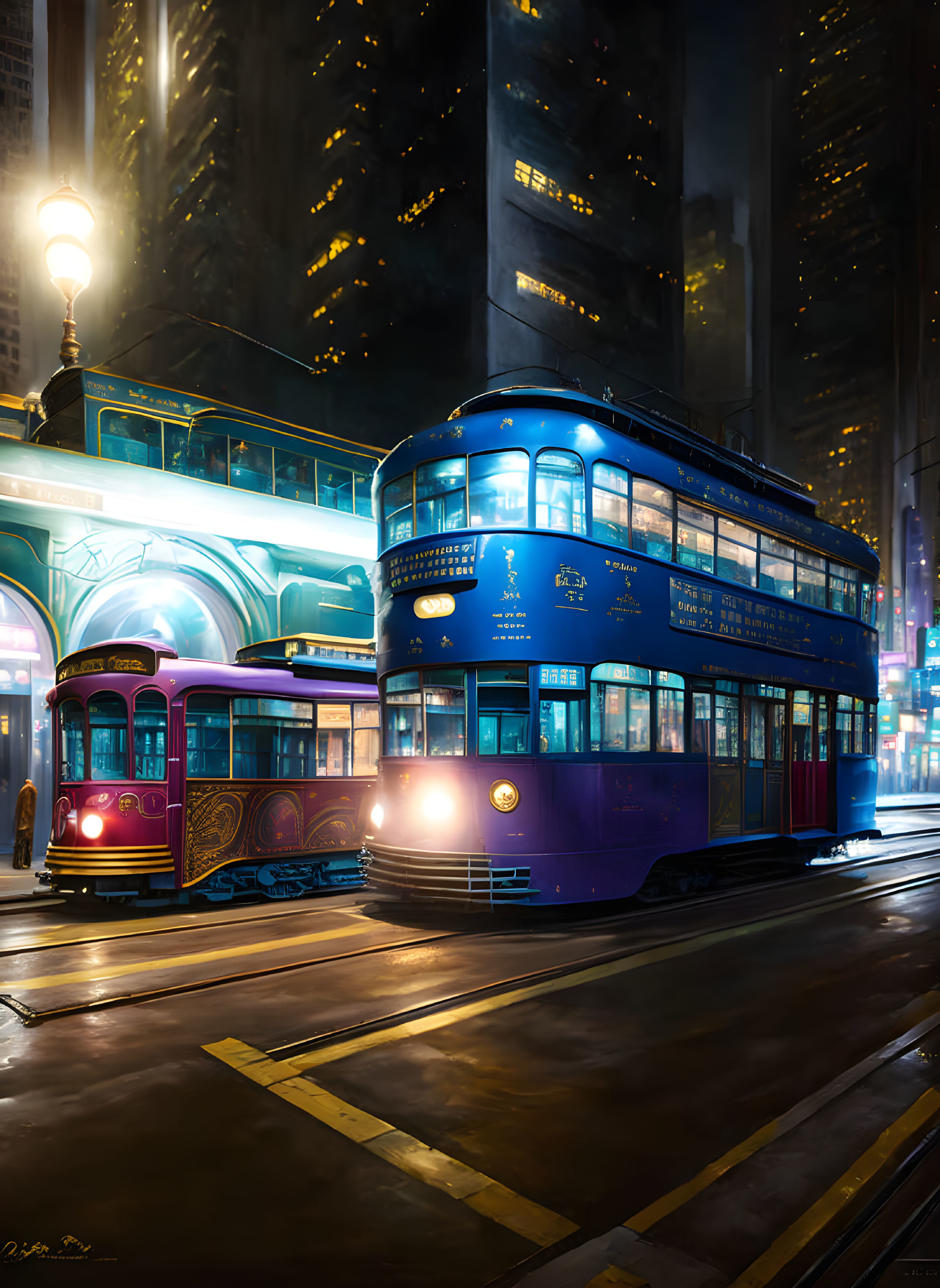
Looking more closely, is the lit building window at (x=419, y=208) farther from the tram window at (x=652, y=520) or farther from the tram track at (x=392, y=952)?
the tram track at (x=392, y=952)

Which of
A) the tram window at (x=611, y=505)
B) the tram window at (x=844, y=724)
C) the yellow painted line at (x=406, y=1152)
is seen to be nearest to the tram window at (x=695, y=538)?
the tram window at (x=611, y=505)

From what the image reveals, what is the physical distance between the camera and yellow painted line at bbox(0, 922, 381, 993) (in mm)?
7395

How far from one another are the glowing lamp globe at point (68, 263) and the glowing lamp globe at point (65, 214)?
79 mm

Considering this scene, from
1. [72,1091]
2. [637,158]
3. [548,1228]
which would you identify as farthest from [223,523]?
[637,158]

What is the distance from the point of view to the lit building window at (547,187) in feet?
170

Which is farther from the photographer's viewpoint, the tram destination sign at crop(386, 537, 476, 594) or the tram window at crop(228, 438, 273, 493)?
the tram window at crop(228, 438, 273, 493)

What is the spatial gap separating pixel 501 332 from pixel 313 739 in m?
40.1

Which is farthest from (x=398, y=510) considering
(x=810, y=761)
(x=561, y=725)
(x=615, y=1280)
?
(x=615, y=1280)

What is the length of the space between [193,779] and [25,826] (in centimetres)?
542

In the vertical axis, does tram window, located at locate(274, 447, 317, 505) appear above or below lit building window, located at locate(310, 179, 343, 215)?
below

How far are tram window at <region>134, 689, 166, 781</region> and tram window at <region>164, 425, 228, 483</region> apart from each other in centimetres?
1310

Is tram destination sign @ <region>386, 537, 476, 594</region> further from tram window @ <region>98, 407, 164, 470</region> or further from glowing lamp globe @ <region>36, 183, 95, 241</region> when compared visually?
tram window @ <region>98, 407, 164, 470</region>

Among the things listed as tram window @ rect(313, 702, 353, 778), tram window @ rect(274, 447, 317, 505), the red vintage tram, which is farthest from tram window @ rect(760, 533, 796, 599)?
tram window @ rect(274, 447, 317, 505)

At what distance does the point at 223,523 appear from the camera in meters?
20.1
